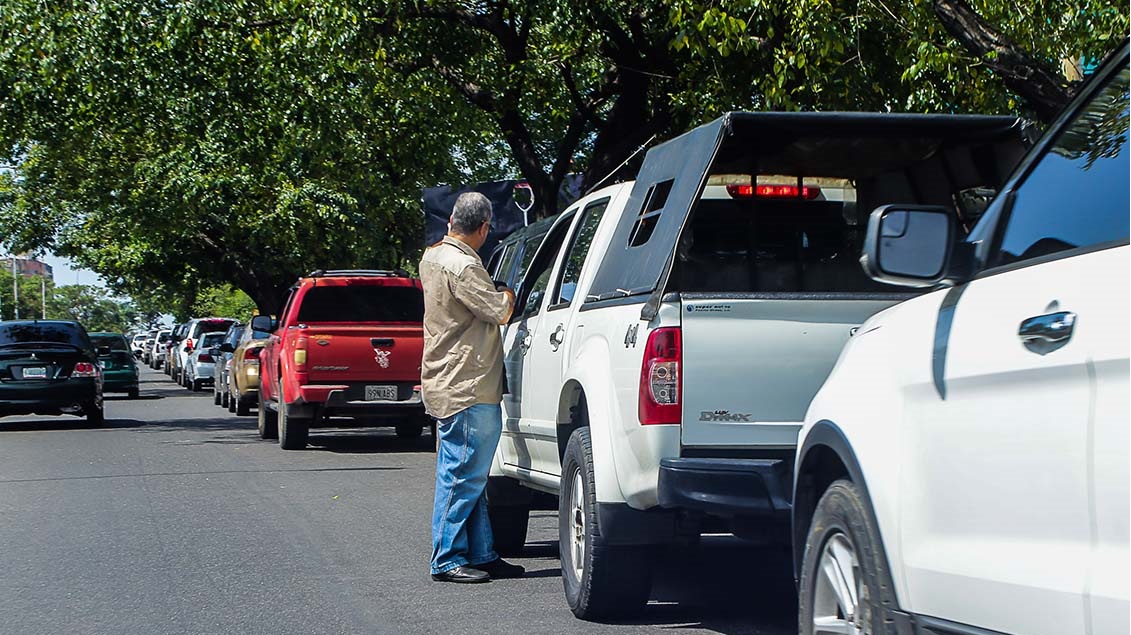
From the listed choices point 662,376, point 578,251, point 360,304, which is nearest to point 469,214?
point 578,251

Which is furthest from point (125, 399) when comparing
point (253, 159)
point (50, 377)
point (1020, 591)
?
point (1020, 591)

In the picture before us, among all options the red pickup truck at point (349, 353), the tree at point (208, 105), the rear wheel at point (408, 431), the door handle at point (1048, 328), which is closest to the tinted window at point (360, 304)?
the red pickup truck at point (349, 353)

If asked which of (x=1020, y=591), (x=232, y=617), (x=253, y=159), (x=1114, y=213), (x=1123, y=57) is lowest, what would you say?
(x=232, y=617)

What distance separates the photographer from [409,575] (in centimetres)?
800

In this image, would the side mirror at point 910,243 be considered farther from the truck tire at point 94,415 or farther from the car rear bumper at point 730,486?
the truck tire at point 94,415

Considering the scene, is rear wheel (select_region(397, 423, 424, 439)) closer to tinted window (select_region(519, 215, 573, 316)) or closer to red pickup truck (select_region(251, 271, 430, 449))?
red pickup truck (select_region(251, 271, 430, 449))

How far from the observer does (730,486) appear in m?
5.49

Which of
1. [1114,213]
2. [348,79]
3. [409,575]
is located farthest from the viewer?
[348,79]

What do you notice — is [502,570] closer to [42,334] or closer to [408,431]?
[408,431]

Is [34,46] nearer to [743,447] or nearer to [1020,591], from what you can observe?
[743,447]

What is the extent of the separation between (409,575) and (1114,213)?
215 inches

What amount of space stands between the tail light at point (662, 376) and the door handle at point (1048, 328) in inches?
99.1

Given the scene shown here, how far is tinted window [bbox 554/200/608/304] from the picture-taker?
7.33 m

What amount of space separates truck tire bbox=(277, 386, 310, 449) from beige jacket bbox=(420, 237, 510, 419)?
9598 millimetres
